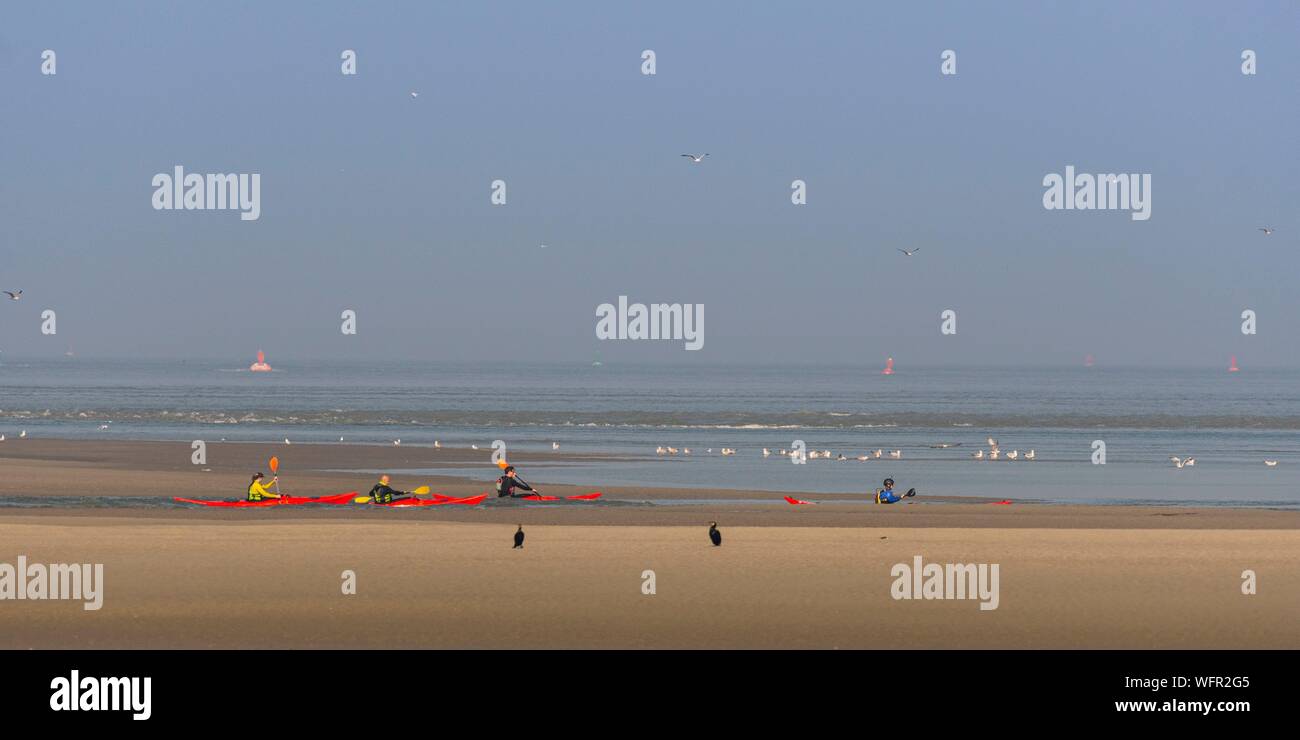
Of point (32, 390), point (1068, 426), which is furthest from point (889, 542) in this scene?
point (32, 390)

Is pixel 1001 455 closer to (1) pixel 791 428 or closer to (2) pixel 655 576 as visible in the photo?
(1) pixel 791 428

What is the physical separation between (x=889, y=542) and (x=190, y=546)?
10612 mm

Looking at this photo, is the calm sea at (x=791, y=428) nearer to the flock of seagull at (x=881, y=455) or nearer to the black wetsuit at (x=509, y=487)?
the flock of seagull at (x=881, y=455)

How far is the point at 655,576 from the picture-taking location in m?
18.3

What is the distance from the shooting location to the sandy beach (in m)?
14.8

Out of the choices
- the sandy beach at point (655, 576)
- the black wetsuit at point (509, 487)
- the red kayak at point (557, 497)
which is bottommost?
the sandy beach at point (655, 576)

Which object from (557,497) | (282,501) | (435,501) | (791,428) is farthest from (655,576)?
(791,428)

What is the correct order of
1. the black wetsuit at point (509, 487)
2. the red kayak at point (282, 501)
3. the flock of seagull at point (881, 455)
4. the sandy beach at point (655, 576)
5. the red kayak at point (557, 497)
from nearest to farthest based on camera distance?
the sandy beach at point (655, 576) → the red kayak at point (282, 501) → the black wetsuit at point (509, 487) → the red kayak at point (557, 497) → the flock of seagull at point (881, 455)

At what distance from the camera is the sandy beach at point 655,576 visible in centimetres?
1480

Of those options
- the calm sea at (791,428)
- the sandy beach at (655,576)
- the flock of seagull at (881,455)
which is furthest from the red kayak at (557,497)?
the flock of seagull at (881,455)
